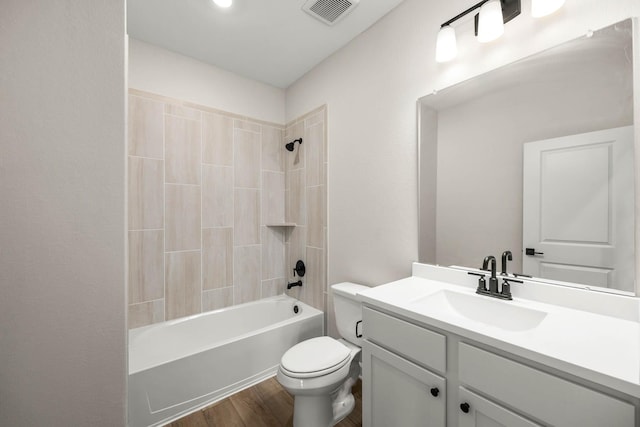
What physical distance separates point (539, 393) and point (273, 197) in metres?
2.34

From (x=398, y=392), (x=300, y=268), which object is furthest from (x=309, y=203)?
(x=398, y=392)

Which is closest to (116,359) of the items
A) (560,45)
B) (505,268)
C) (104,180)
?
(104,180)

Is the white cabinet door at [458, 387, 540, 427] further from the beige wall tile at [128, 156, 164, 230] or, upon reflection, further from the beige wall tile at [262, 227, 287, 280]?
the beige wall tile at [128, 156, 164, 230]

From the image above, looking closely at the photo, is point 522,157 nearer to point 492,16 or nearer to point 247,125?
point 492,16

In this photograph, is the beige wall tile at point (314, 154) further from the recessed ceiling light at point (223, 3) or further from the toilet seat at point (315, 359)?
the toilet seat at point (315, 359)

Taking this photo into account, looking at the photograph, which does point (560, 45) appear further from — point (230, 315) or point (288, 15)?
point (230, 315)

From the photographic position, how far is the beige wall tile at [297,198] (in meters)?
2.48

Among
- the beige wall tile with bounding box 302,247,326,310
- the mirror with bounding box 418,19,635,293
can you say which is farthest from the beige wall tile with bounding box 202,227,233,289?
the mirror with bounding box 418,19,635,293

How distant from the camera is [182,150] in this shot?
7.07ft

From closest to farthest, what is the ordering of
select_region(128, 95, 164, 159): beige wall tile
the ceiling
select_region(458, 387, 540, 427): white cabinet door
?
select_region(458, 387, 540, 427): white cabinet door
the ceiling
select_region(128, 95, 164, 159): beige wall tile

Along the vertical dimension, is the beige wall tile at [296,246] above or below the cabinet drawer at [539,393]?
above

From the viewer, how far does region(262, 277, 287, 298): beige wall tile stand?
2.62 meters

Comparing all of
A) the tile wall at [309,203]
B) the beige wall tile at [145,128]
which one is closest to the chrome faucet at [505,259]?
the tile wall at [309,203]

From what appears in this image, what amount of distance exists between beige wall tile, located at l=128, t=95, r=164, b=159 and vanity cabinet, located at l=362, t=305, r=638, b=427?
1.99 metres
